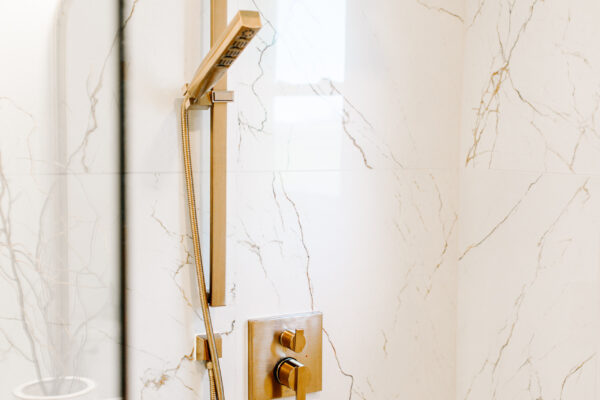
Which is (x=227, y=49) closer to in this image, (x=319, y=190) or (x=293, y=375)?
(x=319, y=190)

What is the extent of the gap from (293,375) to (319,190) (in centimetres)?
36

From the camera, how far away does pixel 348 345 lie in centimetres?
123

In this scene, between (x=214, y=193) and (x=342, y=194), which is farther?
(x=342, y=194)

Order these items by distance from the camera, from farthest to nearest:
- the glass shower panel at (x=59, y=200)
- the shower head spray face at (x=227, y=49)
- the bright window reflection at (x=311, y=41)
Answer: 1. the bright window reflection at (x=311, y=41)
2. the glass shower panel at (x=59, y=200)
3. the shower head spray face at (x=227, y=49)

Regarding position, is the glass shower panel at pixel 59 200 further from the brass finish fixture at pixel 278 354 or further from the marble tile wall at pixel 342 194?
the brass finish fixture at pixel 278 354

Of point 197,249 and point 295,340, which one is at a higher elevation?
point 197,249

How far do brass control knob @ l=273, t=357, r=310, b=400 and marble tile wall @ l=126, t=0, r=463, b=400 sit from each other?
0.07 metres

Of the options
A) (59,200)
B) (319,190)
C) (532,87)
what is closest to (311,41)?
(319,190)

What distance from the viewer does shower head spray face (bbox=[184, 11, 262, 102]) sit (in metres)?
0.65

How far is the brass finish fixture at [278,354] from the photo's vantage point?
1.13 metres

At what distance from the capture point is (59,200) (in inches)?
37.5

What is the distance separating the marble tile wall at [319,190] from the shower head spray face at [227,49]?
162 millimetres

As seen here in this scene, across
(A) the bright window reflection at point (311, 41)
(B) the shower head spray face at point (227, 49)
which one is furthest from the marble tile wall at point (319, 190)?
(B) the shower head spray face at point (227, 49)

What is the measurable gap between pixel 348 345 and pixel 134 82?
0.67 meters
